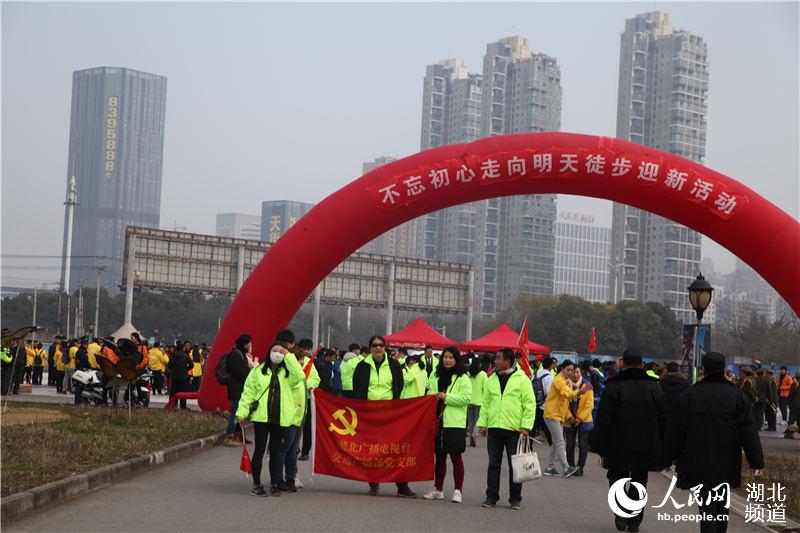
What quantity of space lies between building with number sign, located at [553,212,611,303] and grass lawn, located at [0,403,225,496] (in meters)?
172

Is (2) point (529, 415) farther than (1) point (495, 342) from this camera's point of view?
No

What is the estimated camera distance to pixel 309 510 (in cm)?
1116

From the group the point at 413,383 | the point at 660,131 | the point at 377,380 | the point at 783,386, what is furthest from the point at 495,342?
the point at 660,131

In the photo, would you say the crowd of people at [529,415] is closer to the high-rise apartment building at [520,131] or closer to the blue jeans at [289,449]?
the blue jeans at [289,449]

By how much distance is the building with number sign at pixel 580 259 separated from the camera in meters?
193

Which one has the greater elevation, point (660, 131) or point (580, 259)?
point (660, 131)

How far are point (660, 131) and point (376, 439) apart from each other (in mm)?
137617

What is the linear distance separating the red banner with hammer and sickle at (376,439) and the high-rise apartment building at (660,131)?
128884 mm

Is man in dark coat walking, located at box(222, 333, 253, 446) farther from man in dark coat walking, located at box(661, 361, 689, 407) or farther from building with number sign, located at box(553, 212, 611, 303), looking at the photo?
building with number sign, located at box(553, 212, 611, 303)

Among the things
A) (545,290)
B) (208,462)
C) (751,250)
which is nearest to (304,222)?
(208,462)

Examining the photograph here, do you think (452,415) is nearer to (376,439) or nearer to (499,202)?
(376,439)

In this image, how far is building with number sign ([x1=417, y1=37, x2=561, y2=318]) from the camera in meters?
155

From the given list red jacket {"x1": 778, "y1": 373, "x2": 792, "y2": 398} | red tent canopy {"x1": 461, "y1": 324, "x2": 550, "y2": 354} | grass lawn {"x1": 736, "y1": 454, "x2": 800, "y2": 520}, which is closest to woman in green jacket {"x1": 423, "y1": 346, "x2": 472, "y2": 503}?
grass lawn {"x1": 736, "y1": 454, "x2": 800, "y2": 520}

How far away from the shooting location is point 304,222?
21750 mm
